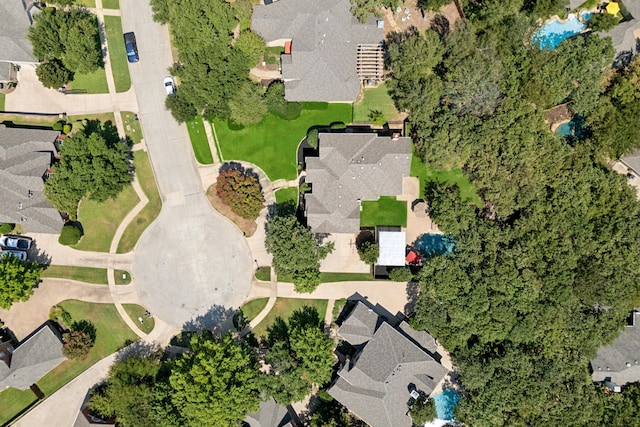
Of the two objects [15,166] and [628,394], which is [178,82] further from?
[628,394]

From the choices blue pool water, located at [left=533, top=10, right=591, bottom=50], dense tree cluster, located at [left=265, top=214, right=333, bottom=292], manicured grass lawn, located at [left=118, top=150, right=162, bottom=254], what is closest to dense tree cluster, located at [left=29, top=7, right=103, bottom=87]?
manicured grass lawn, located at [left=118, top=150, right=162, bottom=254]

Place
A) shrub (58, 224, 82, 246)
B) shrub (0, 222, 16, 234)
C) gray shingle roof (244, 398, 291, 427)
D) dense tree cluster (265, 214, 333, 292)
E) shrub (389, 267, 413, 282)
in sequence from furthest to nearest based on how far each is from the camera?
shrub (0, 222, 16, 234), shrub (58, 224, 82, 246), shrub (389, 267, 413, 282), gray shingle roof (244, 398, 291, 427), dense tree cluster (265, 214, 333, 292)

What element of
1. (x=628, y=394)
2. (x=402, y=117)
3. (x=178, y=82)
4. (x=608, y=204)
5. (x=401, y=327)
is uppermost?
(x=178, y=82)

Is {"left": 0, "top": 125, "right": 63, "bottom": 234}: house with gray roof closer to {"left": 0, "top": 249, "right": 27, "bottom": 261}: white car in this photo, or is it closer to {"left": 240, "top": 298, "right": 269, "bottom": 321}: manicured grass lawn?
{"left": 0, "top": 249, "right": 27, "bottom": 261}: white car

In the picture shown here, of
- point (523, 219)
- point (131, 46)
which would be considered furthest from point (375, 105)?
point (131, 46)

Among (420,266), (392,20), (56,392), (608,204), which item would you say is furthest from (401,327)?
(56,392)

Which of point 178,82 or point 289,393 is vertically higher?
point 178,82

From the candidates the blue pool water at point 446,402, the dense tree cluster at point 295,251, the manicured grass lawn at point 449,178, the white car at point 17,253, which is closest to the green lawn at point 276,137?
the dense tree cluster at point 295,251
